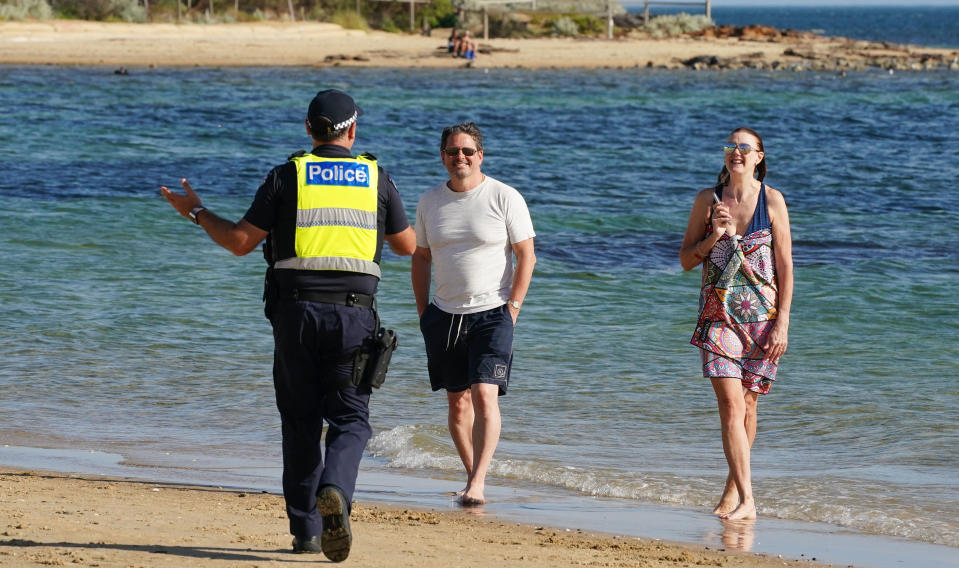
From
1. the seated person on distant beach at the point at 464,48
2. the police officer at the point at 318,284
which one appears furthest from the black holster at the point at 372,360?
the seated person on distant beach at the point at 464,48

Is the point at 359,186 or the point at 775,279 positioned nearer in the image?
the point at 359,186

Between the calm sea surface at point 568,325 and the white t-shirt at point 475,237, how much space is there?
3.97 ft

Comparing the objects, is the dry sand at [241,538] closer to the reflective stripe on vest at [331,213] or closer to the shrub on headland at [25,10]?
the reflective stripe on vest at [331,213]

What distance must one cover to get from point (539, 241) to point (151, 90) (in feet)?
78.0

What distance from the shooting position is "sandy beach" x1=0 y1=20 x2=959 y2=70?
150ft

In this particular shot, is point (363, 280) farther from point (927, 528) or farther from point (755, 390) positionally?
point (927, 528)

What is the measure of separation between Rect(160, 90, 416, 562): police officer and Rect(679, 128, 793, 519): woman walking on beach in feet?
5.45

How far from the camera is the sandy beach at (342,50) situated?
45.8 m

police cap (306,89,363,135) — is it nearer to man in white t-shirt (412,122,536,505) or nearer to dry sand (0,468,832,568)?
man in white t-shirt (412,122,536,505)

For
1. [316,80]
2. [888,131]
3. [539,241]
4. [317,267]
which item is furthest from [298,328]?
[316,80]

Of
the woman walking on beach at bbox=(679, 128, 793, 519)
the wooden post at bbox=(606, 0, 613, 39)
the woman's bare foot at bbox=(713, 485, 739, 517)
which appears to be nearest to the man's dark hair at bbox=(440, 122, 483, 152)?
the woman walking on beach at bbox=(679, 128, 793, 519)

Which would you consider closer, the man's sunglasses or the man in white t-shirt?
the man's sunglasses

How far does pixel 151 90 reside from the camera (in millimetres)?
36000

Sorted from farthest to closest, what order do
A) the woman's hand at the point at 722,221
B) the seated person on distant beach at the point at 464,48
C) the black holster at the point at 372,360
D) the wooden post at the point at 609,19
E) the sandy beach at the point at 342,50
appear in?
the wooden post at the point at 609,19
the seated person on distant beach at the point at 464,48
the sandy beach at the point at 342,50
the woman's hand at the point at 722,221
the black holster at the point at 372,360
